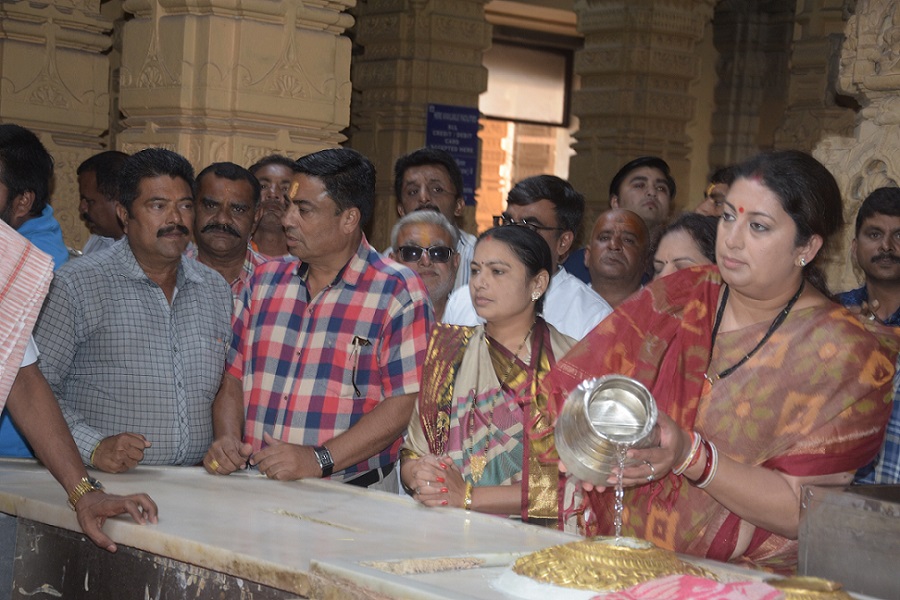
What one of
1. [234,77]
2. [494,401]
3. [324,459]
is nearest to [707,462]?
[494,401]

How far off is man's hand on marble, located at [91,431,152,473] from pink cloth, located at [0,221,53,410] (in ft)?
2.09

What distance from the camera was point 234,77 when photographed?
214 inches

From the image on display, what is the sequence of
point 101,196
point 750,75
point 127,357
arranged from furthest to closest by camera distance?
point 750,75
point 101,196
point 127,357

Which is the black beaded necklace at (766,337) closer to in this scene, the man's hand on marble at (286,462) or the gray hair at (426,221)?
the man's hand on marble at (286,462)

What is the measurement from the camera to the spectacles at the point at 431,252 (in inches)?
182

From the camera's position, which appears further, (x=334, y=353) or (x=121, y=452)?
(x=334, y=353)

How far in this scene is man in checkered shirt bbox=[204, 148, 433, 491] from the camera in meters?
3.68

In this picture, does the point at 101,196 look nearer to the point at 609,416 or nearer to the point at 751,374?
the point at 751,374

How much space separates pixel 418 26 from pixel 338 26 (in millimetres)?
4035

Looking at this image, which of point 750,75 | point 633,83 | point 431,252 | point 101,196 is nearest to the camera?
point 431,252

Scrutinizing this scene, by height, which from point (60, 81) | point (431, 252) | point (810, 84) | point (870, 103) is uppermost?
point (810, 84)

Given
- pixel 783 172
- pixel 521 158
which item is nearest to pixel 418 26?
pixel 521 158

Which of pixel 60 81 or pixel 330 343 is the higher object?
pixel 60 81

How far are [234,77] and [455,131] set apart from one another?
453 cm
